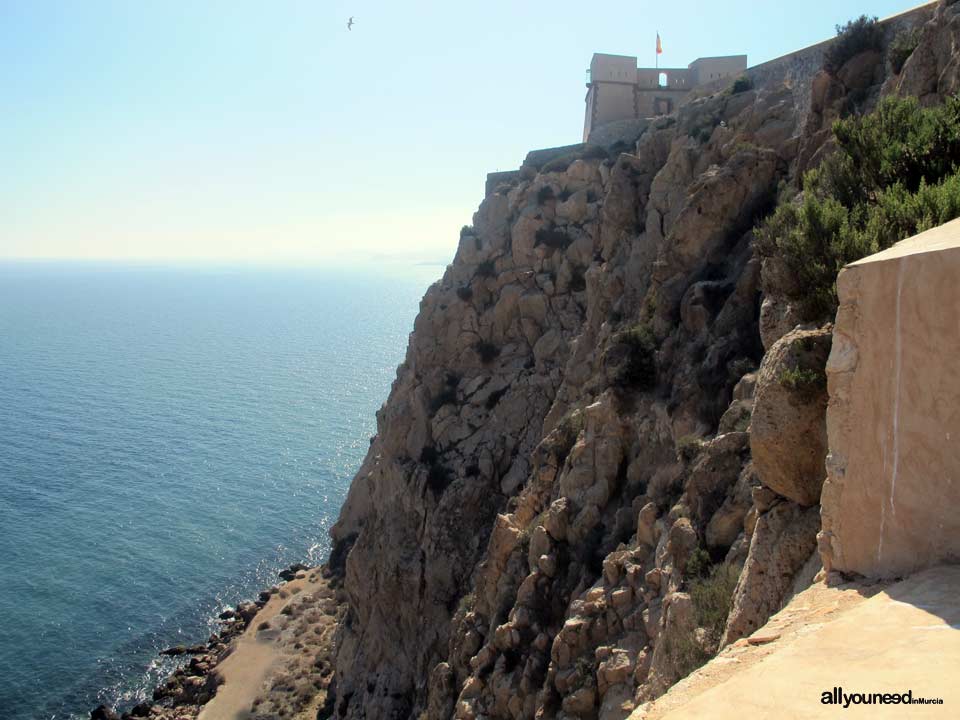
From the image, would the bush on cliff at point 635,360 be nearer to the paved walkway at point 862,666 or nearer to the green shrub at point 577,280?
the paved walkway at point 862,666

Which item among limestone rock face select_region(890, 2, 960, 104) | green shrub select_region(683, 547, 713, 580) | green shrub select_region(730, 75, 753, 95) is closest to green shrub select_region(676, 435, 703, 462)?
green shrub select_region(683, 547, 713, 580)

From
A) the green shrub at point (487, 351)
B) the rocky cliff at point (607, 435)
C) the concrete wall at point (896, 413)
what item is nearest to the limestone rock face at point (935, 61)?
the rocky cliff at point (607, 435)

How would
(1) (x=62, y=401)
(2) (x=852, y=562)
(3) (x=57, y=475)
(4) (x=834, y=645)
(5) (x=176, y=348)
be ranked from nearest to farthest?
(4) (x=834, y=645)
(2) (x=852, y=562)
(3) (x=57, y=475)
(1) (x=62, y=401)
(5) (x=176, y=348)

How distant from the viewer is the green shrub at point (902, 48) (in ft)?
58.2

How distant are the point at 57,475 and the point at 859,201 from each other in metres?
58.4

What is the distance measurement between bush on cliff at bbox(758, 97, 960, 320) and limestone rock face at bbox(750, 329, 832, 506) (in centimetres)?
110

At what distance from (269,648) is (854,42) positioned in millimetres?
35279

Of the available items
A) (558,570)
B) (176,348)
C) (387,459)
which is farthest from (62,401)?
(558,570)

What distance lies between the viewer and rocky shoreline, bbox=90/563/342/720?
3253cm

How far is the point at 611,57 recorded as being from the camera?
41938mm

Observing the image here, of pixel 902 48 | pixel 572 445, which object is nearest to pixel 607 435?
pixel 572 445

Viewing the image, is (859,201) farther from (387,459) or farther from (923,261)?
(387,459)

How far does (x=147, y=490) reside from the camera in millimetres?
53531

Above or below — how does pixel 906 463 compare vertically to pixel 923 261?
below
